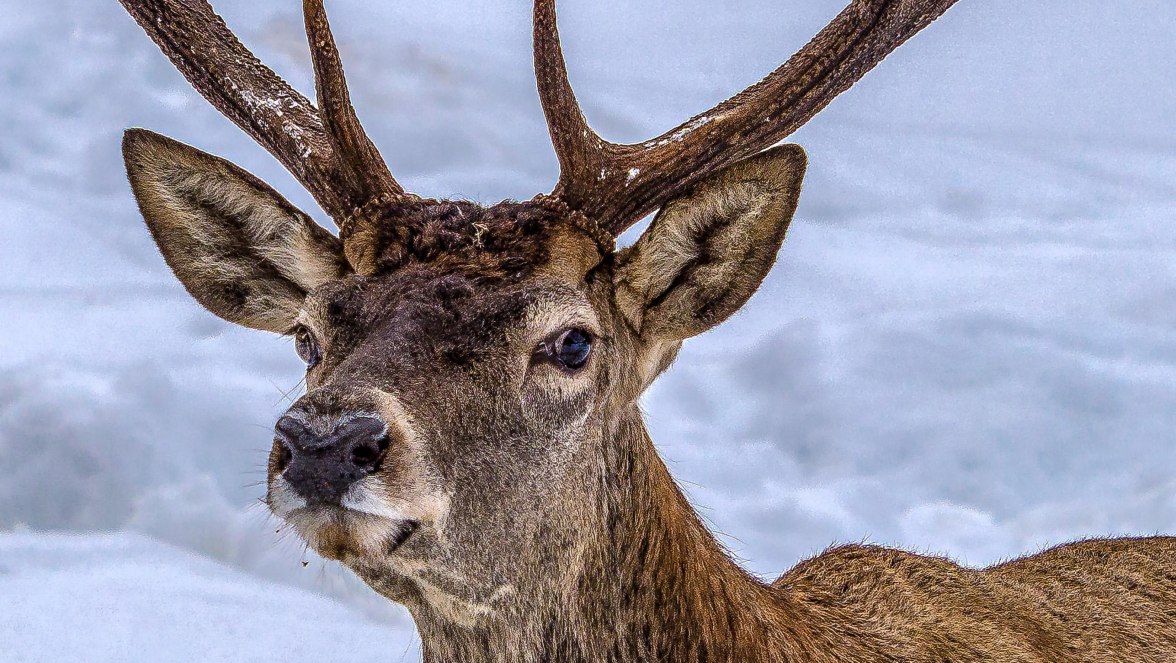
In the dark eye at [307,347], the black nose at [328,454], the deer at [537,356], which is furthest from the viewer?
the dark eye at [307,347]

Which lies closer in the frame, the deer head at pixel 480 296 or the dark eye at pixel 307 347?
the deer head at pixel 480 296

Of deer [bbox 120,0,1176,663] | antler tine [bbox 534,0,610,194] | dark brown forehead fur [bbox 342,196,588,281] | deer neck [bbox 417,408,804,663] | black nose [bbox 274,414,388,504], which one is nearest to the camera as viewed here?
black nose [bbox 274,414,388,504]

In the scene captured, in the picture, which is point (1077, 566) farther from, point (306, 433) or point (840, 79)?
point (306, 433)

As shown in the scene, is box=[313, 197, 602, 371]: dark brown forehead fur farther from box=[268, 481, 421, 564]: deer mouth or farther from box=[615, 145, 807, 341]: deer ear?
box=[268, 481, 421, 564]: deer mouth

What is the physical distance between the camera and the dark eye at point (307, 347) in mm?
4316

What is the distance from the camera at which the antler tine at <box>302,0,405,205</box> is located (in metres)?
4.80

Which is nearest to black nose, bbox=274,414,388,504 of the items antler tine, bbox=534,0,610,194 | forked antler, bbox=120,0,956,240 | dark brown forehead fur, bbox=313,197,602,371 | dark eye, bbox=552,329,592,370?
dark brown forehead fur, bbox=313,197,602,371

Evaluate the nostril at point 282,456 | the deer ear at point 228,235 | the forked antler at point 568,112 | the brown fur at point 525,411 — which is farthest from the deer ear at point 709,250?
the nostril at point 282,456

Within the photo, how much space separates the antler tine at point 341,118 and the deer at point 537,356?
11 millimetres

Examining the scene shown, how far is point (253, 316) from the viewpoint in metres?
5.27

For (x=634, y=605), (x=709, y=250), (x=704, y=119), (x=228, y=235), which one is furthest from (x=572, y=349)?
(x=228, y=235)

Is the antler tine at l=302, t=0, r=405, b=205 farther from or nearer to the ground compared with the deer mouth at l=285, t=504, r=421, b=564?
farther from the ground

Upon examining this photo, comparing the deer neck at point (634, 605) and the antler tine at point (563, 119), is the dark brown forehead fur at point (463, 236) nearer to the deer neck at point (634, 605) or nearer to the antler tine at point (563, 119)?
the antler tine at point (563, 119)

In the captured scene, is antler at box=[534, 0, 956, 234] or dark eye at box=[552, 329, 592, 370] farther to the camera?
antler at box=[534, 0, 956, 234]
